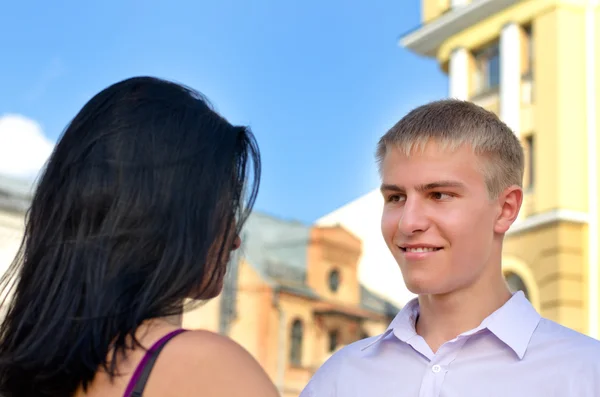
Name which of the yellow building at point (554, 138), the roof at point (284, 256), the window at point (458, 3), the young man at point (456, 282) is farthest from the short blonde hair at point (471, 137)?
the roof at point (284, 256)

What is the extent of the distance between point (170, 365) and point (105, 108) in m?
0.43

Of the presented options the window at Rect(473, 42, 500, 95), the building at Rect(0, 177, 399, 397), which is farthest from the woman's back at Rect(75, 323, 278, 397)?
the building at Rect(0, 177, 399, 397)

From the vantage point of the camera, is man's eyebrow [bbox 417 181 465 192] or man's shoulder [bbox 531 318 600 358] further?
man's eyebrow [bbox 417 181 465 192]

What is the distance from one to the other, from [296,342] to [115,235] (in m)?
23.6

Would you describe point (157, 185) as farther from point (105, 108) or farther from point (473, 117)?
point (473, 117)

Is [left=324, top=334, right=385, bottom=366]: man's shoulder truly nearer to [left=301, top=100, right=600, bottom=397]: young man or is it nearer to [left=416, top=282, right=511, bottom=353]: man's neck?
[left=301, top=100, right=600, bottom=397]: young man

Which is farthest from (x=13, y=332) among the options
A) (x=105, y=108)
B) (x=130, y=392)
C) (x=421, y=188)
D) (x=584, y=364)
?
(x=584, y=364)

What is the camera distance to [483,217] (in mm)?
2303

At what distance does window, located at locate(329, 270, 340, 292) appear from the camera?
26219 millimetres

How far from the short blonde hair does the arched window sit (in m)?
22.3

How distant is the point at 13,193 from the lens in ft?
67.3

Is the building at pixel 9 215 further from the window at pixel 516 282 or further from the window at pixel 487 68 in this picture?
the window at pixel 516 282

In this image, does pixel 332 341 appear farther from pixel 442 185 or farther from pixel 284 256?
pixel 442 185

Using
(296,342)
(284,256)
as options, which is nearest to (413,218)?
(296,342)
